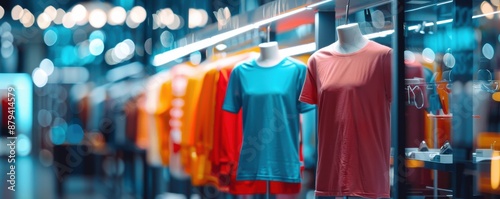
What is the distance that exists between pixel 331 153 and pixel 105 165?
1704 millimetres

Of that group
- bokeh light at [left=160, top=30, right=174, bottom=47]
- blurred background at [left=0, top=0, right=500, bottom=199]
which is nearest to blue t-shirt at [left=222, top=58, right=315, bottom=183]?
blurred background at [left=0, top=0, right=500, bottom=199]

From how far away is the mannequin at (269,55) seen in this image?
15.8 ft

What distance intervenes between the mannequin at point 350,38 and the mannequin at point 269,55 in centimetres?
67

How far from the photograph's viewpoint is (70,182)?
5418mm

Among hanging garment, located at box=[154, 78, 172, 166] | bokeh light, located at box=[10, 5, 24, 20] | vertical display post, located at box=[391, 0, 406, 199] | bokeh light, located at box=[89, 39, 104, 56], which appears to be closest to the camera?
vertical display post, located at box=[391, 0, 406, 199]

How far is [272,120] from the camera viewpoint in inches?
188

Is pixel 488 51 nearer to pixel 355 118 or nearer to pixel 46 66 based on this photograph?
pixel 355 118

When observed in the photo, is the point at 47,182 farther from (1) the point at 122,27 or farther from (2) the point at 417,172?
(2) the point at 417,172

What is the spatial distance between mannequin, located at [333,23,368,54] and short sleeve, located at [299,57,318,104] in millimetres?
194

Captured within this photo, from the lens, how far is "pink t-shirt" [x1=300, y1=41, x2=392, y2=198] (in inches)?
160

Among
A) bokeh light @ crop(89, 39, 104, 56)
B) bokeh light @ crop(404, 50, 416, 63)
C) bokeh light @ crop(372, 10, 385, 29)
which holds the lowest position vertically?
bokeh light @ crop(404, 50, 416, 63)

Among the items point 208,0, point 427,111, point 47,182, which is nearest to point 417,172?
point 427,111

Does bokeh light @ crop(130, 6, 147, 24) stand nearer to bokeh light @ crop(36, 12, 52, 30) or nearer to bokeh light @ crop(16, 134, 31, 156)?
bokeh light @ crop(36, 12, 52, 30)

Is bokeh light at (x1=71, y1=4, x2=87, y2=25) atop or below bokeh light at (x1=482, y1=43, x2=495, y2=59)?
atop
